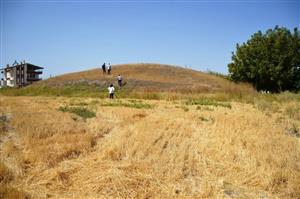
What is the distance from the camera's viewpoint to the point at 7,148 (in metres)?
9.05

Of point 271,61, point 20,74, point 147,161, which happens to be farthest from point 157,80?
point 20,74

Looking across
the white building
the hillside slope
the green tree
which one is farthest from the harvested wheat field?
the white building

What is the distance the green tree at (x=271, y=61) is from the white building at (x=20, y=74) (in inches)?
2376

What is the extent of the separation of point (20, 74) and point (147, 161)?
Answer: 281 feet

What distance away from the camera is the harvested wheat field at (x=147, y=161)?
6.66 meters

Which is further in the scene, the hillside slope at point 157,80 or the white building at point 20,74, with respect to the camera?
the white building at point 20,74

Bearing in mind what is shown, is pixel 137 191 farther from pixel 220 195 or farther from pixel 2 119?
pixel 2 119

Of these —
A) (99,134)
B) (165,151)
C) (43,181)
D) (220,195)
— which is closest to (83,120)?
(99,134)

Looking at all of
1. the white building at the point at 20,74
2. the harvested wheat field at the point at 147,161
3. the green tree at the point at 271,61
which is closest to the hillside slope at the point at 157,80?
the green tree at the point at 271,61

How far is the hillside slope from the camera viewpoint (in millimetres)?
37094

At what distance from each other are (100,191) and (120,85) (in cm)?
3191

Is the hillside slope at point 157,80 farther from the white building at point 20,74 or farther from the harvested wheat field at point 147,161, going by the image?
the white building at point 20,74

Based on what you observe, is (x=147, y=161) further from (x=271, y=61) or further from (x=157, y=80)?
(x=157, y=80)

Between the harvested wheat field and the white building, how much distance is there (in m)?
77.4
